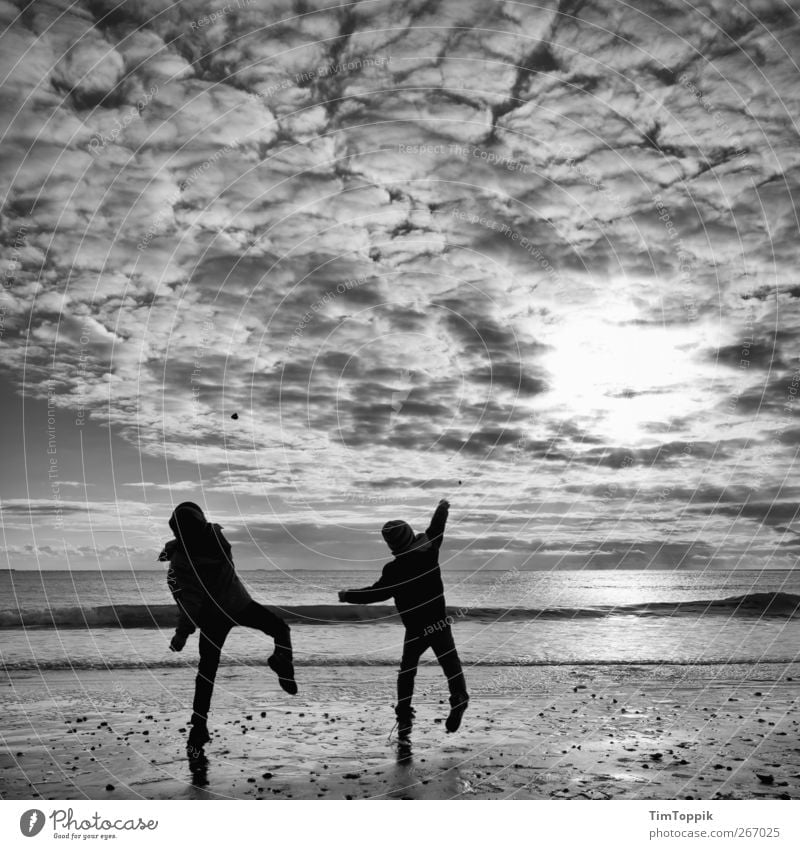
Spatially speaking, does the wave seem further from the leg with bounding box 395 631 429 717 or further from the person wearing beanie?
the person wearing beanie

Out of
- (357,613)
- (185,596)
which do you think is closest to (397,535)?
(185,596)

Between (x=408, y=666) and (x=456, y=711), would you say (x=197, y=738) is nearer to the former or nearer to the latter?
(x=408, y=666)

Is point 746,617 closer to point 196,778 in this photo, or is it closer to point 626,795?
point 626,795

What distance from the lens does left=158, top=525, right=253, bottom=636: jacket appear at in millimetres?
9977

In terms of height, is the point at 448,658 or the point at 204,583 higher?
the point at 204,583

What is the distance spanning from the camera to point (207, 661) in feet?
33.6

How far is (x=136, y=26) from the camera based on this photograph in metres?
12.2

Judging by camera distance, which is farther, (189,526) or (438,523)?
(438,523)

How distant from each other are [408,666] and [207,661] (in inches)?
125

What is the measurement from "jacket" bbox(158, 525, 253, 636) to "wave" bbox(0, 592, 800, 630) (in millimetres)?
23480
